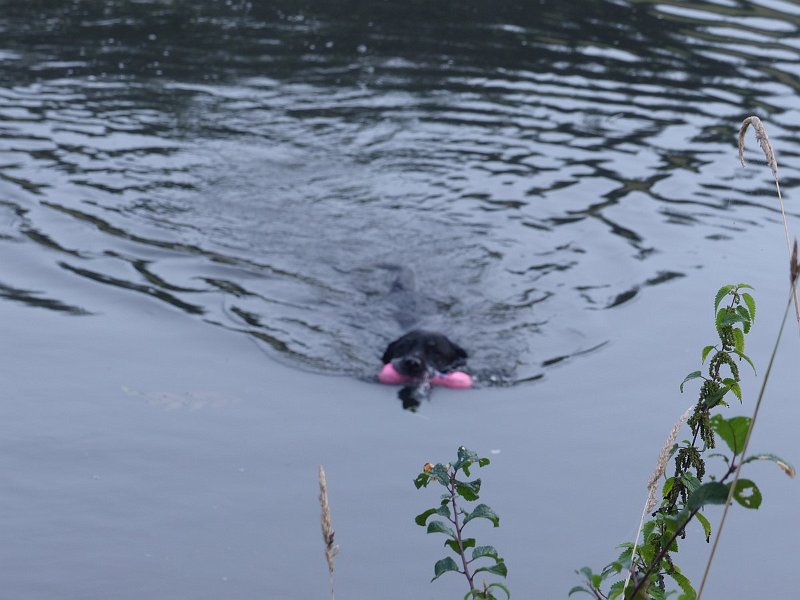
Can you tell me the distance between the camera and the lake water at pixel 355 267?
5.10 m

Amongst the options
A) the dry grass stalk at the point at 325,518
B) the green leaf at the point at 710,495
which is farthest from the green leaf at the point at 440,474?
the green leaf at the point at 710,495

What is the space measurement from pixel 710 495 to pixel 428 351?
4.81 meters

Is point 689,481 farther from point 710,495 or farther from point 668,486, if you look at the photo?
point 710,495

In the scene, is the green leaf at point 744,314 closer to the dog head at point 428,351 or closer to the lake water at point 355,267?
the lake water at point 355,267

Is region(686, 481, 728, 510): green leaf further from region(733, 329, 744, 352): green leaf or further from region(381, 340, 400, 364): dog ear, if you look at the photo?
region(381, 340, 400, 364): dog ear

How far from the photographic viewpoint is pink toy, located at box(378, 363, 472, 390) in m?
6.77

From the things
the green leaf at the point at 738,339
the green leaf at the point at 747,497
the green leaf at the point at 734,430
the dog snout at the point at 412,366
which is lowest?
the dog snout at the point at 412,366

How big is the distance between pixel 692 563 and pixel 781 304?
3.57 meters

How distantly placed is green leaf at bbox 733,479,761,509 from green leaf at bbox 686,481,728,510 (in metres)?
0.02

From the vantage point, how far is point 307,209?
962 centimetres

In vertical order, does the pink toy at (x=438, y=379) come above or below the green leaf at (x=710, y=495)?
below

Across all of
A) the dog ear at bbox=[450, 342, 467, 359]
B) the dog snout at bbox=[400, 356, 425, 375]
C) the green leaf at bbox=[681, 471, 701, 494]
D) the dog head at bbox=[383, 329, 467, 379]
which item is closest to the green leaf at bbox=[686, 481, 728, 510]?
the green leaf at bbox=[681, 471, 701, 494]

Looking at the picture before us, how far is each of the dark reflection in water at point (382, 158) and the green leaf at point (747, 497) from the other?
4779 millimetres

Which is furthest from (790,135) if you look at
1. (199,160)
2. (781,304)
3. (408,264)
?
(199,160)
